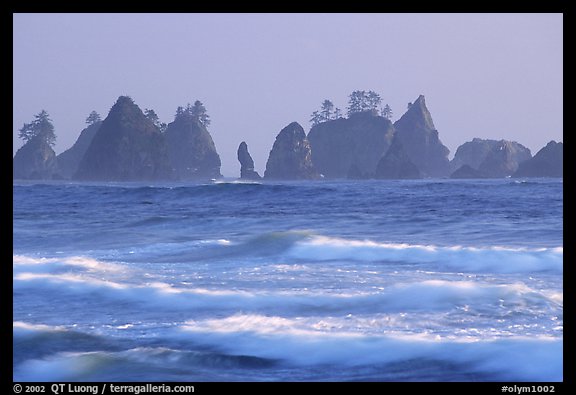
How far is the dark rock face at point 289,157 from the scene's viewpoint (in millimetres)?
100125

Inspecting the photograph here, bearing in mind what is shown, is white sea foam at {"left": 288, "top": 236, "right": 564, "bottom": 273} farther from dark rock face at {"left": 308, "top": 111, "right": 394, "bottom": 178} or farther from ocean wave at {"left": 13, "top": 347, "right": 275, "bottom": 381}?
dark rock face at {"left": 308, "top": 111, "right": 394, "bottom": 178}

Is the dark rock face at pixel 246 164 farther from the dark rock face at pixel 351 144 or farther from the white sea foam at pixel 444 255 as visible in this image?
the white sea foam at pixel 444 255

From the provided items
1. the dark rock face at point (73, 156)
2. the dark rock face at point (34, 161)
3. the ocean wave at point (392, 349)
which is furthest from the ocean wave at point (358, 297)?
the dark rock face at point (73, 156)

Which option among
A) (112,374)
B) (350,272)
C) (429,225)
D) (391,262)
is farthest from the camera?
(429,225)

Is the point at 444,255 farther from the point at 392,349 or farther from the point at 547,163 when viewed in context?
the point at 547,163

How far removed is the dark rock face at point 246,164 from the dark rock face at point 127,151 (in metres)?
9.65

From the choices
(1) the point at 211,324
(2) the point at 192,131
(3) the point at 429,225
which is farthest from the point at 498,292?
(2) the point at 192,131

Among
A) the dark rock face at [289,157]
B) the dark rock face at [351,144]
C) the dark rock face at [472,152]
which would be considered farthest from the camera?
the dark rock face at [472,152]

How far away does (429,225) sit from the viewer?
19391 mm

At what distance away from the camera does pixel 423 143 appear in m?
122

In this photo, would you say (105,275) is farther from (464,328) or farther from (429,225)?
(429,225)

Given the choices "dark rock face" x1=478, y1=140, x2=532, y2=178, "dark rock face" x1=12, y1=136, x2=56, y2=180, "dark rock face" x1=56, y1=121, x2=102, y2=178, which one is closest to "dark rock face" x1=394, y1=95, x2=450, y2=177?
"dark rock face" x1=478, y1=140, x2=532, y2=178

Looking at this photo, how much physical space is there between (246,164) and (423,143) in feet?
112
